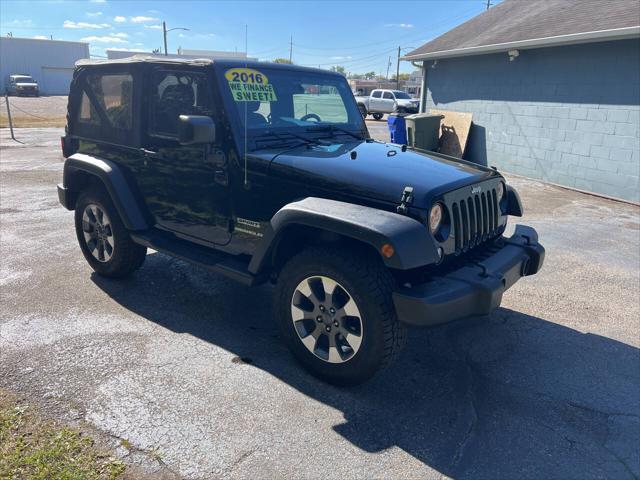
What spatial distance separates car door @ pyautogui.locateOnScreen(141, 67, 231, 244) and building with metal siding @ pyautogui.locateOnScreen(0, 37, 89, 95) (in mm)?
56326

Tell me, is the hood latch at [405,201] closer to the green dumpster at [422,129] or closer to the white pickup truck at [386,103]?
the green dumpster at [422,129]

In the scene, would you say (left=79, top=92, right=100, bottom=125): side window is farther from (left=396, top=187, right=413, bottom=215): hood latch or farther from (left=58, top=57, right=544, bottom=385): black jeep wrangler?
(left=396, top=187, right=413, bottom=215): hood latch

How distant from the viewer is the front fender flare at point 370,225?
276 centimetres

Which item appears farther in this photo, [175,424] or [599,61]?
[599,61]

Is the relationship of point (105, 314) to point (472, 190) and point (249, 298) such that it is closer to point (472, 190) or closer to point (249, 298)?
point (249, 298)

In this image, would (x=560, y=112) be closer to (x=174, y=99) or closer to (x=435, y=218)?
(x=435, y=218)

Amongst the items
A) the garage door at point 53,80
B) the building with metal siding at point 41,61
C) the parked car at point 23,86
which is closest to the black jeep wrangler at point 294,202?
the parked car at point 23,86

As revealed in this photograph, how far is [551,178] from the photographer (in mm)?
11180

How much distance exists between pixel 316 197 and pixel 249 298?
1.74 m

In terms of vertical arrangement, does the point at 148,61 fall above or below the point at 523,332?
above

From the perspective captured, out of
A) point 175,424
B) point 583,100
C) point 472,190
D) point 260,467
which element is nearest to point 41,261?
point 175,424

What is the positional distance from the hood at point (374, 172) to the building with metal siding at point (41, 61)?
57504 millimetres

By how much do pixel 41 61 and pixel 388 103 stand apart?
4382 cm

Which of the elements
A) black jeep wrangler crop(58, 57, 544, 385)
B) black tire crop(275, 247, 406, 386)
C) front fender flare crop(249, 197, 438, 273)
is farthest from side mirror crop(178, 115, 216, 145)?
black tire crop(275, 247, 406, 386)
